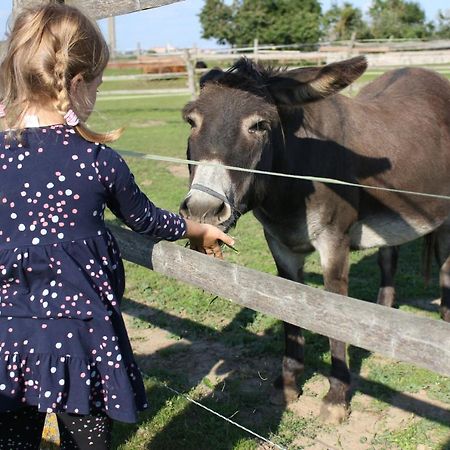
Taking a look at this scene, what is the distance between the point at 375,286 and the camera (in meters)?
5.51

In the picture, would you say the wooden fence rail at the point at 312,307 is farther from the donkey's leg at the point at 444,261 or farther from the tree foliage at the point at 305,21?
the tree foliage at the point at 305,21

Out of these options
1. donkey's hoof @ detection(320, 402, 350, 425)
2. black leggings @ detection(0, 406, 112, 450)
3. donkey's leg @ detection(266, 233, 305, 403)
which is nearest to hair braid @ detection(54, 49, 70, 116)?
black leggings @ detection(0, 406, 112, 450)

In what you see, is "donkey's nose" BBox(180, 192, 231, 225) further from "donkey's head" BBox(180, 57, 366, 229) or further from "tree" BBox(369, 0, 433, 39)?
"tree" BBox(369, 0, 433, 39)

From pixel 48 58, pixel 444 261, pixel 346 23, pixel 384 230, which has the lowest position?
pixel 444 261

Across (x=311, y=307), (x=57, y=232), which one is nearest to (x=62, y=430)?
(x=57, y=232)

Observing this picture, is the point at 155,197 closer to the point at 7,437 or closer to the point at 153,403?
the point at 153,403

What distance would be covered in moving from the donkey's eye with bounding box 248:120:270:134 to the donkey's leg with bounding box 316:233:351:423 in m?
0.90

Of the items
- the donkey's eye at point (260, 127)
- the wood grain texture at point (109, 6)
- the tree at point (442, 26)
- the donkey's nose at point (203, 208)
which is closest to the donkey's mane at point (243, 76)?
the donkey's eye at point (260, 127)

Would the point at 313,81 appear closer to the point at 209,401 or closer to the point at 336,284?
the point at 336,284

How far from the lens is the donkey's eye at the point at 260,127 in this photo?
2854 millimetres

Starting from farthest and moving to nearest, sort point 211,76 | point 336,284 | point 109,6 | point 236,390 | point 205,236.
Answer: point 236,390 → point 336,284 → point 109,6 → point 211,76 → point 205,236

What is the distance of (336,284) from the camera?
3523mm

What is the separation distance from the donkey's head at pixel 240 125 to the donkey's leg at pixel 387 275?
223 centimetres

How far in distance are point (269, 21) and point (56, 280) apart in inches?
2068
